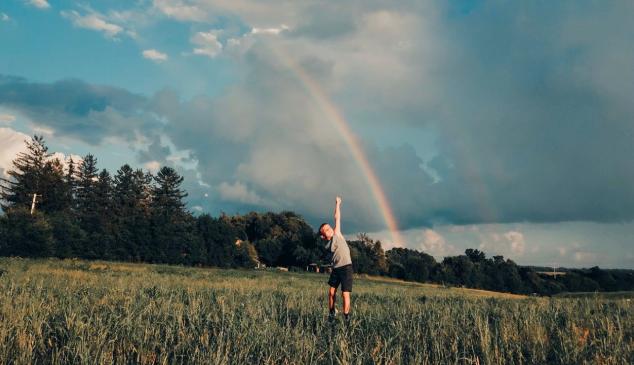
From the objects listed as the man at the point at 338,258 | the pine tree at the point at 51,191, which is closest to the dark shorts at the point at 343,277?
the man at the point at 338,258

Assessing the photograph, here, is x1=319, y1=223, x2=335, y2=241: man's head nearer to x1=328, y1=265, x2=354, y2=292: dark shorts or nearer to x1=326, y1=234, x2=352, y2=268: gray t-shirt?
x1=326, y1=234, x2=352, y2=268: gray t-shirt

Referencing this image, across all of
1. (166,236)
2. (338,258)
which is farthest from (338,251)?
(166,236)

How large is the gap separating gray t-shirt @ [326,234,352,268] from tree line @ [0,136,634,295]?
60.6 metres

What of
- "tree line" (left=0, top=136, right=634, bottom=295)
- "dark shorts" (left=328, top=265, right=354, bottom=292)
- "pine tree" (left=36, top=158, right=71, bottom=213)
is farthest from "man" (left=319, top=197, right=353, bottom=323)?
"pine tree" (left=36, top=158, right=71, bottom=213)

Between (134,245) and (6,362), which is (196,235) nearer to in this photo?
(134,245)

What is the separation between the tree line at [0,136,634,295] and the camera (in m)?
68.6

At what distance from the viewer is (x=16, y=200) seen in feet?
309

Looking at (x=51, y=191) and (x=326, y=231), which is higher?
(x=51, y=191)

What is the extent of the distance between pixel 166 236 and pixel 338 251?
7276 cm

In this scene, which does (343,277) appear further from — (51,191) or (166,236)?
(51,191)

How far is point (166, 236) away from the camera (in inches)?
3174

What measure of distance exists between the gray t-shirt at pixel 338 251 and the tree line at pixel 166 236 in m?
60.6

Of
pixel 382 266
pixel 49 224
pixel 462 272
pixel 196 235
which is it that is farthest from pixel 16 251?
pixel 462 272

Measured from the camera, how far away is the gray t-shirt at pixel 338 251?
41.6ft
